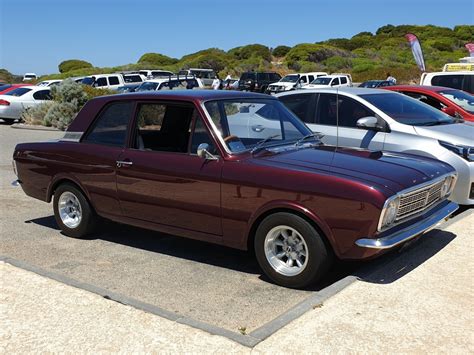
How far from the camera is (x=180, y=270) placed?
528 cm

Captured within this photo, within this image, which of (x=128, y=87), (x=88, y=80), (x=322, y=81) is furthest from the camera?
(x=322, y=81)

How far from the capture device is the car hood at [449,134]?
710 cm

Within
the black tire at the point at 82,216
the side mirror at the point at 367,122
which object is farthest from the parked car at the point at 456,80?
the black tire at the point at 82,216

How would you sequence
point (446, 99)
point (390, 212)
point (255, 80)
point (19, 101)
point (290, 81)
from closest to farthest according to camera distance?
point (390, 212) < point (446, 99) < point (19, 101) < point (290, 81) < point (255, 80)

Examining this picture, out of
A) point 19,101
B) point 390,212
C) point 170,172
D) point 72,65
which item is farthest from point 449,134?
point 72,65

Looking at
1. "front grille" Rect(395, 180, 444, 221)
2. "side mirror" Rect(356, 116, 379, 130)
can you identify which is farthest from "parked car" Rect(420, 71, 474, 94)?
"front grille" Rect(395, 180, 444, 221)

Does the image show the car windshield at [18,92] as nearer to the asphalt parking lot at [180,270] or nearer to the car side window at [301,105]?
the asphalt parking lot at [180,270]

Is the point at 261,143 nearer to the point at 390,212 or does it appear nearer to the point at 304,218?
the point at 304,218

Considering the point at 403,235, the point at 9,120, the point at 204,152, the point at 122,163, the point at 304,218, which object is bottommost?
the point at 9,120

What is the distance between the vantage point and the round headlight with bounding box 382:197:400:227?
13.8ft

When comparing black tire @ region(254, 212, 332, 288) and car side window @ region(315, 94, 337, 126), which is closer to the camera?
black tire @ region(254, 212, 332, 288)

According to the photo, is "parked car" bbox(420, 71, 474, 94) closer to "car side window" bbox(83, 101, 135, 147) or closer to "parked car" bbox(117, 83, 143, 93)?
"car side window" bbox(83, 101, 135, 147)

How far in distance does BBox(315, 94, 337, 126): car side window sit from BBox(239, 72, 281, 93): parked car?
24.7 meters

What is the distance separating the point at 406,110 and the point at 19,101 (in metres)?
18.2
